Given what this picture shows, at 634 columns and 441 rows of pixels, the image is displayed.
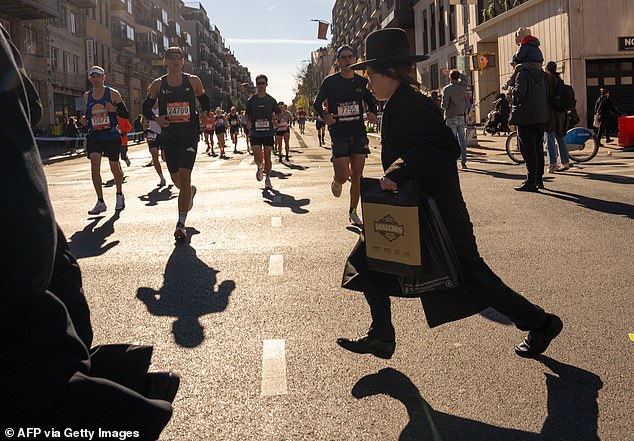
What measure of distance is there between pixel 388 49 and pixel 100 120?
23.6 ft

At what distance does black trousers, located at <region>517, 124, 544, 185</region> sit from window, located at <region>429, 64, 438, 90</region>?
37.4 meters

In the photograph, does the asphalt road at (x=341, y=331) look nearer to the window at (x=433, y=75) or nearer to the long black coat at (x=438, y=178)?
the long black coat at (x=438, y=178)

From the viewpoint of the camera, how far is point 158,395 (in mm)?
1843

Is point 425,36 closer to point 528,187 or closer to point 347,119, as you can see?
point 528,187

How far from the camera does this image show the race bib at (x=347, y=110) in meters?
8.09

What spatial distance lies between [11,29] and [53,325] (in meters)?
42.9

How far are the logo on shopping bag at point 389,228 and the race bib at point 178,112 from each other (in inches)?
203

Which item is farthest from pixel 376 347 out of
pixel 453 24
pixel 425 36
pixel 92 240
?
pixel 425 36

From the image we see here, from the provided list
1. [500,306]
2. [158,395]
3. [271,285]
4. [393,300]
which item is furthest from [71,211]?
[158,395]

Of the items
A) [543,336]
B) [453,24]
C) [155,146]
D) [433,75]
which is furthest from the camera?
[433,75]

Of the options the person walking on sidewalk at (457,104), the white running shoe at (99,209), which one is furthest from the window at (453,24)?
the white running shoe at (99,209)

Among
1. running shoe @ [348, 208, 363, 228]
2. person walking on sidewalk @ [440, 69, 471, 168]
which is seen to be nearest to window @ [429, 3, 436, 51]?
person walking on sidewalk @ [440, 69, 471, 168]

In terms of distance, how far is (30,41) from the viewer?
42156 mm

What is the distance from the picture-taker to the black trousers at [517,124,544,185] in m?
9.90
